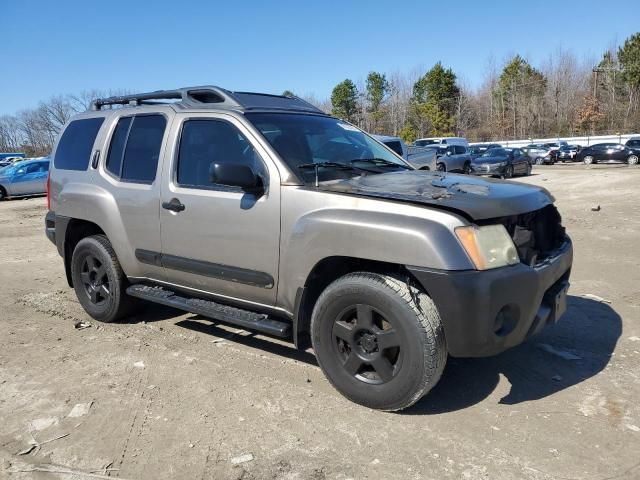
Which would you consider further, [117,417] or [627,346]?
[627,346]

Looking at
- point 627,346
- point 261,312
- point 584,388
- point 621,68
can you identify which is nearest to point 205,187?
point 261,312

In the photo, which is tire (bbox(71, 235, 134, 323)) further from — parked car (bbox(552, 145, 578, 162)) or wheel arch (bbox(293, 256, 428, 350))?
parked car (bbox(552, 145, 578, 162))

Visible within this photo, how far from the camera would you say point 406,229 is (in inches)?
116

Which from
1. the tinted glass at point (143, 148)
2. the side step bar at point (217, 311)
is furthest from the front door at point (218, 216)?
the tinted glass at point (143, 148)

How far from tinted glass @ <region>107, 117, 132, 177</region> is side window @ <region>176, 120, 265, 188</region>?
847 millimetres

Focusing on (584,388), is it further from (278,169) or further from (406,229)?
(278,169)

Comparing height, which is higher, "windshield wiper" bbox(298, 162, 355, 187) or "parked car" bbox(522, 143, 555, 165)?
"parked car" bbox(522, 143, 555, 165)

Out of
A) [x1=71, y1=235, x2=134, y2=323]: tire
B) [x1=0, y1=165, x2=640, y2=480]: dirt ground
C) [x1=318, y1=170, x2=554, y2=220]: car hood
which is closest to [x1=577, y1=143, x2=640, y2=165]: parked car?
[x1=0, y1=165, x2=640, y2=480]: dirt ground

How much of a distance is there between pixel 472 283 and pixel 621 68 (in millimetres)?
74067

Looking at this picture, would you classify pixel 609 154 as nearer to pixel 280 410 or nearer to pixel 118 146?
pixel 118 146

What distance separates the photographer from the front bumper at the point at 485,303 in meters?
2.84

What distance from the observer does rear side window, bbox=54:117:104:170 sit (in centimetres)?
507

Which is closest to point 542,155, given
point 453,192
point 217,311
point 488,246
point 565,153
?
point 565,153

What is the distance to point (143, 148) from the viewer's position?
4.55 metres
